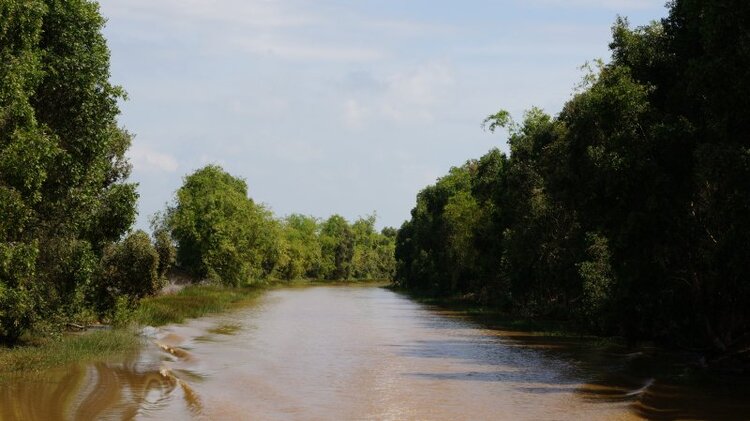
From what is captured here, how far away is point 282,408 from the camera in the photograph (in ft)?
69.0

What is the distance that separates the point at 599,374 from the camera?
28031 millimetres

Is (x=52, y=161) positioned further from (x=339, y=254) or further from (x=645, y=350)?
(x=339, y=254)

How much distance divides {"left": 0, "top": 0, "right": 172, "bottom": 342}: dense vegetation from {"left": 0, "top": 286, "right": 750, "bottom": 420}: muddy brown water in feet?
11.0

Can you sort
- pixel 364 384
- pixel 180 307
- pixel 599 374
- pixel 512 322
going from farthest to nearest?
pixel 180 307, pixel 512 322, pixel 599 374, pixel 364 384

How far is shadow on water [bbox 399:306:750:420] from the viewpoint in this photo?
21.9 metres

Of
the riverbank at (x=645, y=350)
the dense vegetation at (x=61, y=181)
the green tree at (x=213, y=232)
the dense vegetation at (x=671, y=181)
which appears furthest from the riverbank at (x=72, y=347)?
the green tree at (x=213, y=232)

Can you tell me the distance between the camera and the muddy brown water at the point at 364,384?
2014 cm

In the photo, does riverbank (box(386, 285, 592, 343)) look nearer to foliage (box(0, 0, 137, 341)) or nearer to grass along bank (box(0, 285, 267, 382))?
grass along bank (box(0, 285, 267, 382))

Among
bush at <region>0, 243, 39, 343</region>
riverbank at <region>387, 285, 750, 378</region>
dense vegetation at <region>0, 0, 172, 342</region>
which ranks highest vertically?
dense vegetation at <region>0, 0, 172, 342</region>

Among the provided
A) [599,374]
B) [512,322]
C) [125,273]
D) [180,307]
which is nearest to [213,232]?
[180,307]

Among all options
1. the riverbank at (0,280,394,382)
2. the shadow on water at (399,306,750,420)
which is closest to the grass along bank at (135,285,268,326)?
the riverbank at (0,280,394,382)

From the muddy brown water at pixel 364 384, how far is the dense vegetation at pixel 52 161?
3364 mm

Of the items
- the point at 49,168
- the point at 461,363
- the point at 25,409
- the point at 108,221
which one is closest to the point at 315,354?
the point at 461,363

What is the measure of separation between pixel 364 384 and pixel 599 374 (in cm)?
922
